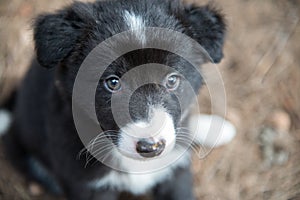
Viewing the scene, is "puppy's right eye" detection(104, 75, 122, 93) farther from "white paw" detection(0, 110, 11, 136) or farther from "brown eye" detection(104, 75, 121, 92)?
"white paw" detection(0, 110, 11, 136)

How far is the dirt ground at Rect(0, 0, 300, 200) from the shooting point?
399 centimetres

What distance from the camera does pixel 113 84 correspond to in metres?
2.91

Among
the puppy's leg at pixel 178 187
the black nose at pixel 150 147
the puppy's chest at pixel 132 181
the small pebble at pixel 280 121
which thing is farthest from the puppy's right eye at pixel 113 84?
the small pebble at pixel 280 121

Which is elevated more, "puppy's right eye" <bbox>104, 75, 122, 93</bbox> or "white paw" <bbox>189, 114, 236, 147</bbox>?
"white paw" <bbox>189, 114, 236, 147</bbox>

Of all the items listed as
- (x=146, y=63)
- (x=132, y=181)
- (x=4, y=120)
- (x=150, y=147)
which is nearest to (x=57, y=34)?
(x=146, y=63)

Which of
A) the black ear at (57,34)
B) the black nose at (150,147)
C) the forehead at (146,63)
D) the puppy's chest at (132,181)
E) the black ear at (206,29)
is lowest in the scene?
the black nose at (150,147)

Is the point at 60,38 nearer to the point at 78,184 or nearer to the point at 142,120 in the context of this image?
the point at 142,120

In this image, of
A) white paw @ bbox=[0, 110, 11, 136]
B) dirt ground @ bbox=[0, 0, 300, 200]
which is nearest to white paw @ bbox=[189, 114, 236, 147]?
dirt ground @ bbox=[0, 0, 300, 200]

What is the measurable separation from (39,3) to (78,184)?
2.16 m

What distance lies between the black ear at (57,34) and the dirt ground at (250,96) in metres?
0.87

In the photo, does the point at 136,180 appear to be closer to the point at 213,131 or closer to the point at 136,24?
the point at 213,131

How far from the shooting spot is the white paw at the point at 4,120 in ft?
14.0

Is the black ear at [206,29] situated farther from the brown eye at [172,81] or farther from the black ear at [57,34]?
the black ear at [57,34]

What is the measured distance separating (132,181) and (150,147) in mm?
759
